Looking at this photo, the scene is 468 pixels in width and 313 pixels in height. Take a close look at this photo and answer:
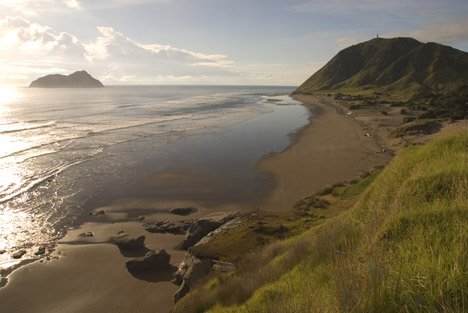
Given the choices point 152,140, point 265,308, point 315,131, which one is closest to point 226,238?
point 265,308

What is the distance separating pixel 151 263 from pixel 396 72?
516 ft

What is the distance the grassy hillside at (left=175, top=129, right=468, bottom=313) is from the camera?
16.0 feet

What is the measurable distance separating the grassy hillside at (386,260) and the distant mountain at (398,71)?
326ft

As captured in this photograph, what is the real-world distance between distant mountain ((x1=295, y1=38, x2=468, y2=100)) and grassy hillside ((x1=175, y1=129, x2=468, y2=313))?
9940 cm

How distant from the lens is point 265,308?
23.4ft

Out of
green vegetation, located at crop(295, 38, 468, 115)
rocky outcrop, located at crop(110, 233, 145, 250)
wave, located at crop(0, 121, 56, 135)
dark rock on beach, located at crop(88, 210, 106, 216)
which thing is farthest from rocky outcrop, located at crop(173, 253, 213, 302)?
green vegetation, located at crop(295, 38, 468, 115)

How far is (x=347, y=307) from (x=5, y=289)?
1632cm

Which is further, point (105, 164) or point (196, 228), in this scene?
point (105, 164)

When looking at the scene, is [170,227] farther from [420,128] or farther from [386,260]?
[420,128]

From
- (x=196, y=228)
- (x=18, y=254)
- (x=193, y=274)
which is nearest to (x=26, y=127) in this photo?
(x=18, y=254)

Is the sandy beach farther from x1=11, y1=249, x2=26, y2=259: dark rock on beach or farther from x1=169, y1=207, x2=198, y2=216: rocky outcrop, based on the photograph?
x1=11, y1=249, x2=26, y2=259: dark rock on beach

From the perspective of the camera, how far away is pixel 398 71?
154 meters

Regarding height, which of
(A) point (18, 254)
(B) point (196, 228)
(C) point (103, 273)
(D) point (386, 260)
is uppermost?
(D) point (386, 260)

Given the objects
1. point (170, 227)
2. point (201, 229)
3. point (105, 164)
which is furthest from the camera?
point (105, 164)
